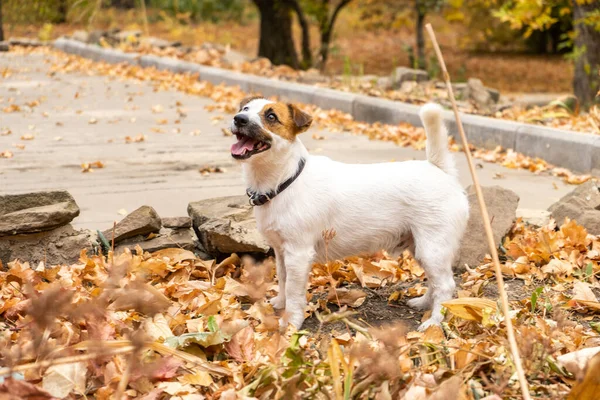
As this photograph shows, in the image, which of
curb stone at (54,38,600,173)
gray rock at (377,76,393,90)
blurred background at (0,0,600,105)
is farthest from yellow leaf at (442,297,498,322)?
gray rock at (377,76,393,90)

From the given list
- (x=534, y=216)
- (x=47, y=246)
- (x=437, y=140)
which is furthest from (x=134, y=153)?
(x=437, y=140)

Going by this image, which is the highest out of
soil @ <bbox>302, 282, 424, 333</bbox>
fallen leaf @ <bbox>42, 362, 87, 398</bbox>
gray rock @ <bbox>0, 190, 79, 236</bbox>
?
fallen leaf @ <bbox>42, 362, 87, 398</bbox>

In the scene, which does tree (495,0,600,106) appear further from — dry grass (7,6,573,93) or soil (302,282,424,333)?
soil (302,282,424,333)

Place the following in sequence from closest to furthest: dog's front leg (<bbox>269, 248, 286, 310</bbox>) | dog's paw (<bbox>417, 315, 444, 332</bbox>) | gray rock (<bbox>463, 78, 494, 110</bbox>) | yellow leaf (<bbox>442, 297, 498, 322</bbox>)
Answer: yellow leaf (<bbox>442, 297, 498, 322</bbox>)
dog's paw (<bbox>417, 315, 444, 332</bbox>)
dog's front leg (<bbox>269, 248, 286, 310</bbox>)
gray rock (<bbox>463, 78, 494, 110</bbox>)

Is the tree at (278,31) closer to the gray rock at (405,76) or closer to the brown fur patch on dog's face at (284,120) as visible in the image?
the gray rock at (405,76)

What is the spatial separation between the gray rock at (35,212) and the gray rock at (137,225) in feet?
0.80

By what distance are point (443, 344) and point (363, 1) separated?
19.0 metres

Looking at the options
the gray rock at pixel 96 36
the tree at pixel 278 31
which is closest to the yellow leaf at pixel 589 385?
the tree at pixel 278 31

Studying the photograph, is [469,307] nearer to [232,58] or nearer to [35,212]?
[35,212]

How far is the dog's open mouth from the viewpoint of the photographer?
3562 millimetres

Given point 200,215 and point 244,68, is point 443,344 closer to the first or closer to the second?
point 200,215

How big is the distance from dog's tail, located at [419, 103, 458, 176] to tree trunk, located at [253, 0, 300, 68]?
43.5ft

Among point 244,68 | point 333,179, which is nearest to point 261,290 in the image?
point 333,179

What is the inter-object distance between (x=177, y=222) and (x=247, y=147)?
54.4 inches
